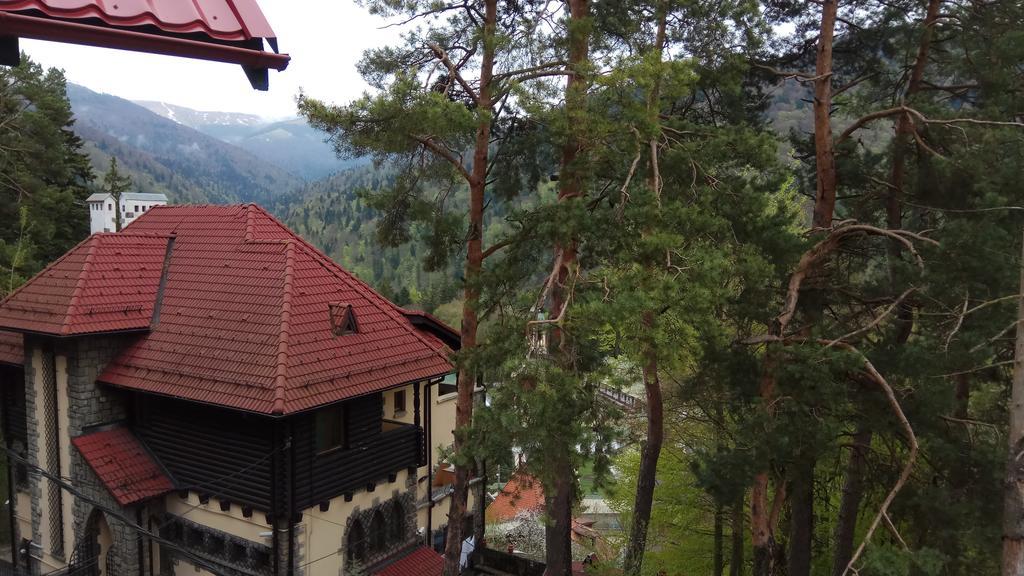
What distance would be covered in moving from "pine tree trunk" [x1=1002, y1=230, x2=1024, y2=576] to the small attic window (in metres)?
10.7

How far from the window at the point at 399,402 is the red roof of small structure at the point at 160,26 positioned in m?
12.2

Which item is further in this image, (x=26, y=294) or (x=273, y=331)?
(x=26, y=294)

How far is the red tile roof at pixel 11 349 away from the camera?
14982 millimetres

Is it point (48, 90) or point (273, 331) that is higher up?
point (48, 90)

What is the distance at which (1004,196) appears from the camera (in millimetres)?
9492

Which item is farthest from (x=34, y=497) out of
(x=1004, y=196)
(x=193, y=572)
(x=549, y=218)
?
(x=1004, y=196)

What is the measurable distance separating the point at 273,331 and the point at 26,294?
602cm

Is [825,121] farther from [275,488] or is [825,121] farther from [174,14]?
[275,488]

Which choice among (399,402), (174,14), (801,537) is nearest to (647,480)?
(801,537)

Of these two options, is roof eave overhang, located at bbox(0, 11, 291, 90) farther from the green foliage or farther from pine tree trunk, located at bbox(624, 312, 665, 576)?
the green foliage

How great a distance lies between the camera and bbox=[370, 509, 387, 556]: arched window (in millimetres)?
14375

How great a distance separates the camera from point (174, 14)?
3.77 metres

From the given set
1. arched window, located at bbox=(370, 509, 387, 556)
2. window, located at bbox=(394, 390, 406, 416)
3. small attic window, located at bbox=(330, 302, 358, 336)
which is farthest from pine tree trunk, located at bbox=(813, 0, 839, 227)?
arched window, located at bbox=(370, 509, 387, 556)

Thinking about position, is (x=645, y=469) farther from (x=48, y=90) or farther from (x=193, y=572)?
(x=48, y=90)
